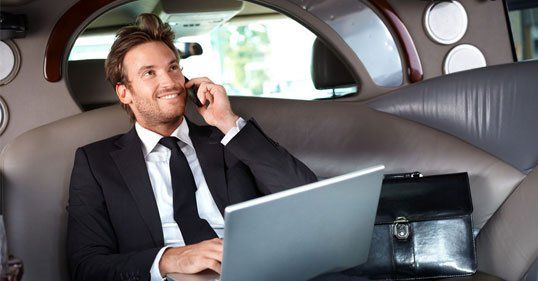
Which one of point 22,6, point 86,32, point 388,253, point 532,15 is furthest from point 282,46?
point 532,15

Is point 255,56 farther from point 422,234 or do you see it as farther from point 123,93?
point 422,234

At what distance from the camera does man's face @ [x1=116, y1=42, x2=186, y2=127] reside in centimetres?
260

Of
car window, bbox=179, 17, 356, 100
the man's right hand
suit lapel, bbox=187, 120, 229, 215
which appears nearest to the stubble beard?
suit lapel, bbox=187, 120, 229, 215

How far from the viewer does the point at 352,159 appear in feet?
9.87

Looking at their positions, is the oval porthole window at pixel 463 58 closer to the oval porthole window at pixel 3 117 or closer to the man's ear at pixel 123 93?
the man's ear at pixel 123 93

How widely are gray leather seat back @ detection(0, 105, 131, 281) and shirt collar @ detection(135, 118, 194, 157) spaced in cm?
22

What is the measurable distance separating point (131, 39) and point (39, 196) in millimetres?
541

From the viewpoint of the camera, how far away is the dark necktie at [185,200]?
2.50 metres

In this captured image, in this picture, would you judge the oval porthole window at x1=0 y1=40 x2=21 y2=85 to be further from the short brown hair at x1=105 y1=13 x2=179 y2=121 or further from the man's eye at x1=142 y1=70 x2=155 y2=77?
the man's eye at x1=142 y1=70 x2=155 y2=77

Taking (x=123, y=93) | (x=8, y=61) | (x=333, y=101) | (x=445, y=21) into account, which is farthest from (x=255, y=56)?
(x=123, y=93)

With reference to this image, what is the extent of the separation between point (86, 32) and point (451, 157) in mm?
1409

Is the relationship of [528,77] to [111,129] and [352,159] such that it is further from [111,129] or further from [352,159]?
[111,129]

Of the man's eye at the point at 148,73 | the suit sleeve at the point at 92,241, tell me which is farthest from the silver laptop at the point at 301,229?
the man's eye at the point at 148,73

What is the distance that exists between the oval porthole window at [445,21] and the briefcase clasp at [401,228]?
114 centimetres
